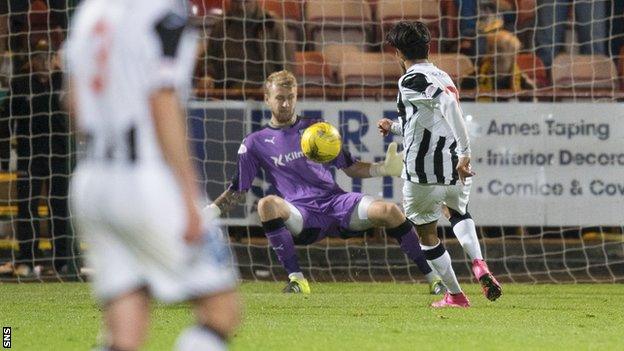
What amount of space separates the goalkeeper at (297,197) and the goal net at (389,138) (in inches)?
59.8

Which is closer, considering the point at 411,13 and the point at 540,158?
the point at 540,158

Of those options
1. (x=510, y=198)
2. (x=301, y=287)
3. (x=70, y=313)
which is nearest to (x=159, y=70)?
(x=70, y=313)

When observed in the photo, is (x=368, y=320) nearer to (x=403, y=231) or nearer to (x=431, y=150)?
(x=431, y=150)

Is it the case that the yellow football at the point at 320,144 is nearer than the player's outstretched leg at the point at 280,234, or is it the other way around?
the yellow football at the point at 320,144

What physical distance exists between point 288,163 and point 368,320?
8.30ft

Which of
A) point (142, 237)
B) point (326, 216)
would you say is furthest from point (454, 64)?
point (142, 237)

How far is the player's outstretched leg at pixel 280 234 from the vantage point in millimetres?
9211

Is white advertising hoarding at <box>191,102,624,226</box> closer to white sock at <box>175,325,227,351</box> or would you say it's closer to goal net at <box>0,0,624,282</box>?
goal net at <box>0,0,624,282</box>

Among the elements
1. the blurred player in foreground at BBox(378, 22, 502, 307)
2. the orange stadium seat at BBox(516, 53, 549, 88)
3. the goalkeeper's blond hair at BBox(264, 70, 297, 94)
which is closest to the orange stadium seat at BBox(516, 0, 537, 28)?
the orange stadium seat at BBox(516, 53, 549, 88)

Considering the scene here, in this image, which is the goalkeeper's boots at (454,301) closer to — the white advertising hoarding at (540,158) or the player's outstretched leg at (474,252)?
the player's outstretched leg at (474,252)

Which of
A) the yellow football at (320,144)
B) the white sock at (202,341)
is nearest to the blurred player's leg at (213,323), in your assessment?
the white sock at (202,341)

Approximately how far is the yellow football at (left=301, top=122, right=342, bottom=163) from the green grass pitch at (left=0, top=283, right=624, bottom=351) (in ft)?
3.06

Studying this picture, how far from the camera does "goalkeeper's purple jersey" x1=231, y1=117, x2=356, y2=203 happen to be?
9.50m

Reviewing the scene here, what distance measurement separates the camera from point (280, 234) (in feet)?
30.3
